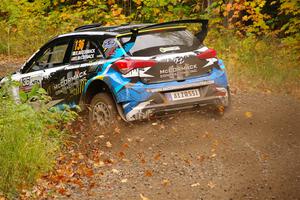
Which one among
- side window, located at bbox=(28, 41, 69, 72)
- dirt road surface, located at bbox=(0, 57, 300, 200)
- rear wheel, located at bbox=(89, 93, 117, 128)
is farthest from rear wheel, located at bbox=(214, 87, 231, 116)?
side window, located at bbox=(28, 41, 69, 72)

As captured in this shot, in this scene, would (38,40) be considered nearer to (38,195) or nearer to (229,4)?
(229,4)

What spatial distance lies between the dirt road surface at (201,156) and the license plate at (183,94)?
0.55m

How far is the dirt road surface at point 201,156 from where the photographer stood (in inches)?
277

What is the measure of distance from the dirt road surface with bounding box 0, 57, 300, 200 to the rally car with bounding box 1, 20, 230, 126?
397mm

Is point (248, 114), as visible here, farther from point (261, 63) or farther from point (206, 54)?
point (261, 63)

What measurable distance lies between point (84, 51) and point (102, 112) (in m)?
1.07

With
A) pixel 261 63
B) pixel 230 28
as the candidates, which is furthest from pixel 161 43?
pixel 230 28

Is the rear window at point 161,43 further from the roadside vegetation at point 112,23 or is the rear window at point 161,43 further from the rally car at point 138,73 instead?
the roadside vegetation at point 112,23

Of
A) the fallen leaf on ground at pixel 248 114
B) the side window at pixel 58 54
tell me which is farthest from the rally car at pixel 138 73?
the fallen leaf on ground at pixel 248 114

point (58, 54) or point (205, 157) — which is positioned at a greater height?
point (58, 54)

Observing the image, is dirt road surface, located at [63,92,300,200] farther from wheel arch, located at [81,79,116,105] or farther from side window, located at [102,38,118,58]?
side window, located at [102,38,118,58]

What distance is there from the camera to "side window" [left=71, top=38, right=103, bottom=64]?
9445 millimetres

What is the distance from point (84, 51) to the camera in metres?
9.65

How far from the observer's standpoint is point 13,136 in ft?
23.7
